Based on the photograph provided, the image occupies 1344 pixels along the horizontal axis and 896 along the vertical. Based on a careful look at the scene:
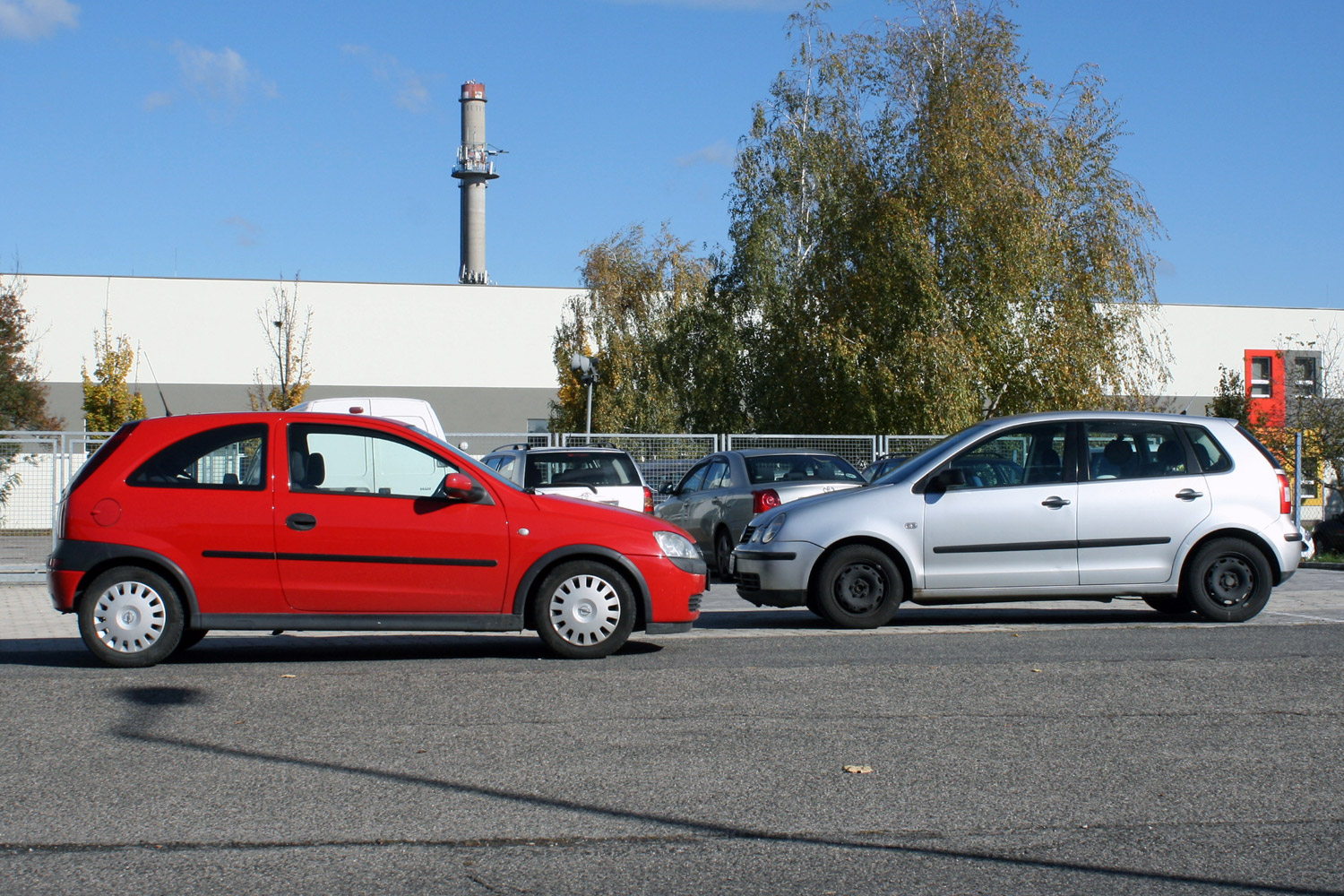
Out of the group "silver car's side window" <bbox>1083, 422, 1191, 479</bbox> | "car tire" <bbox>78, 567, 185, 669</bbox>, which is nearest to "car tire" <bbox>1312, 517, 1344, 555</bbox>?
"silver car's side window" <bbox>1083, 422, 1191, 479</bbox>

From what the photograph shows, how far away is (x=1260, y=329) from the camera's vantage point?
56.4 metres

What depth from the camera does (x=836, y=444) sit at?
80.5 feet

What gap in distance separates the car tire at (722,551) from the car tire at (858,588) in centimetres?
609

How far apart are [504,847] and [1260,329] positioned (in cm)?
5785

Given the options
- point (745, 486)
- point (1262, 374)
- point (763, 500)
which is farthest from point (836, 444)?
point (1262, 374)

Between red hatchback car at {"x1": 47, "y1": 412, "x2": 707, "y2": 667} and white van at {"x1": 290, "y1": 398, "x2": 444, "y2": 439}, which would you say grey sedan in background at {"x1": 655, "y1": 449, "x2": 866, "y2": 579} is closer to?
white van at {"x1": 290, "y1": 398, "x2": 444, "y2": 439}

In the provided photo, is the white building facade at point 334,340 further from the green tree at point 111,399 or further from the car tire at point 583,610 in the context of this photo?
the car tire at point 583,610

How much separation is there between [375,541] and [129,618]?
1652mm

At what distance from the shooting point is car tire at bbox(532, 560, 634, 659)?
9023 millimetres

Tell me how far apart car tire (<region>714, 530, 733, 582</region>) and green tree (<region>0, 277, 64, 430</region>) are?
31.1m

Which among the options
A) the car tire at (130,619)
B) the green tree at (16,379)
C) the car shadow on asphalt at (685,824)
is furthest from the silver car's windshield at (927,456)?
the green tree at (16,379)

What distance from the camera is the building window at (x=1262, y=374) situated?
56.1 meters

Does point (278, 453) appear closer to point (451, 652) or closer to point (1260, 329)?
point (451, 652)

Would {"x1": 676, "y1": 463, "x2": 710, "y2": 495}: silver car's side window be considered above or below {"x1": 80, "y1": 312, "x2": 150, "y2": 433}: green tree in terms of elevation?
below
